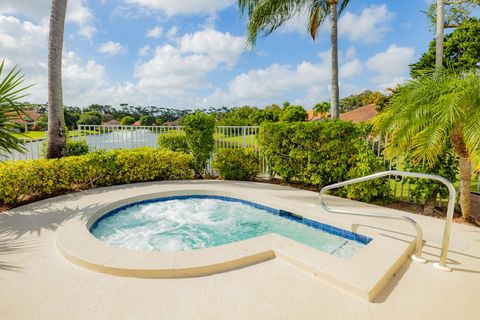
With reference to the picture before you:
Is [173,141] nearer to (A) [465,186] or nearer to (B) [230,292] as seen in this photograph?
(B) [230,292]

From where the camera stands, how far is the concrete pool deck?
2385mm

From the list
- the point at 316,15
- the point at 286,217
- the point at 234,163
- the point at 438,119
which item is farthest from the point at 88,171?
the point at 316,15

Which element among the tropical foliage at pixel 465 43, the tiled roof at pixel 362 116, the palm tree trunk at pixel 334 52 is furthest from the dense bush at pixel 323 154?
the tropical foliage at pixel 465 43

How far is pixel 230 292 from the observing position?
8.77 ft

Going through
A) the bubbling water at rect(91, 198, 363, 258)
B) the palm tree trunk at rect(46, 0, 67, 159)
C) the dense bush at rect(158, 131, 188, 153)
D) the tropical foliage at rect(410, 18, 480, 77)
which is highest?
the tropical foliage at rect(410, 18, 480, 77)

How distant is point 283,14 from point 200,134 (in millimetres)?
6210

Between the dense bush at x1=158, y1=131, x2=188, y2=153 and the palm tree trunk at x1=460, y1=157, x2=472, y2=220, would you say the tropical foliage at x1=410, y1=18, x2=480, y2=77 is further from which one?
the dense bush at x1=158, y1=131, x2=188, y2=153

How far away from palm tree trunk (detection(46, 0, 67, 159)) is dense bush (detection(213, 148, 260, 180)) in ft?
15.6

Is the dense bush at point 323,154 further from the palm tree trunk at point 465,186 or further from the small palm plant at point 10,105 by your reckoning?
the small palm plant at point 10,105

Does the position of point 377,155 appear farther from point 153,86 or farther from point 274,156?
point 153,86

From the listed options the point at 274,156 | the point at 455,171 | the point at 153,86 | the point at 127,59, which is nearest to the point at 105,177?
the point at 274,156

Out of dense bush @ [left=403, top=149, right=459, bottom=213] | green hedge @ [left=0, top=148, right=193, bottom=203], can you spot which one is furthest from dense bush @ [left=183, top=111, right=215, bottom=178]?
dense bush @ [left=403, top=149, right=459, bottom=213]

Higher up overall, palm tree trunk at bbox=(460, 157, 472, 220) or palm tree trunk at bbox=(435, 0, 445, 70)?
palm tree trunk at bbox=(435, 0, 445, 70)

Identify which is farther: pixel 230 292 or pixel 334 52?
pixel 334 52
